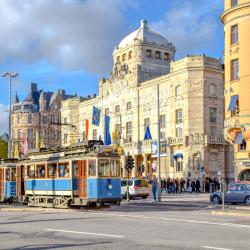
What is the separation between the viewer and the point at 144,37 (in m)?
79.9

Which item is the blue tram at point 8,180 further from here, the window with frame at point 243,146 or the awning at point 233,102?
the window with frame at point 243,146

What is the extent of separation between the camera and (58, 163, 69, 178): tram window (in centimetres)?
2759

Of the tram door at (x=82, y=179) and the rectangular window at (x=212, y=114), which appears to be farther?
the rectangular window at (x=212, y=114)

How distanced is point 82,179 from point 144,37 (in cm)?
5568

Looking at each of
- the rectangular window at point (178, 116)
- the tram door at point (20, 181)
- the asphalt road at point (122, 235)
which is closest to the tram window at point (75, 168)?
the asphalt road at point (122, 235)

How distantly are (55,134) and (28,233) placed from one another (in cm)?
9545

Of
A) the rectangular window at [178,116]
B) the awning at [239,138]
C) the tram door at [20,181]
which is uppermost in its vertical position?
the rectangular window at [178,116]

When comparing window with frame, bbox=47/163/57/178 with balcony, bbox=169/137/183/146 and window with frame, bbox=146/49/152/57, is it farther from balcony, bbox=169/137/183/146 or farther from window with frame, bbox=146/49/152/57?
window with frame, bbox=146/49/152/57

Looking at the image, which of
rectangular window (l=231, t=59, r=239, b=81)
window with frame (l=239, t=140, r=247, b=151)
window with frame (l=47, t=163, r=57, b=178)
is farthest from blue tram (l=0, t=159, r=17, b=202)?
rectangular window (l=231, t=59, r=239, b=81)

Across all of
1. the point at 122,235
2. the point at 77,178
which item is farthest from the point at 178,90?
the point at 122,235

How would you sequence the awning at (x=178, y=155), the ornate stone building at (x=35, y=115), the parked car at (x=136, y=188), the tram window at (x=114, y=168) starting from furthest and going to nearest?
the ornate stone building at (x=35, y=115) < the awning at (x=178, y=155) < the parked car at (x=136, y=188) < the tram window at (x=114, y=168)

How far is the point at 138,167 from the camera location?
73.1 m

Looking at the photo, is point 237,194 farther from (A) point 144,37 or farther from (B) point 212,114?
(A) point 144,37

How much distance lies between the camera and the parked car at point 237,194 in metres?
32.0
